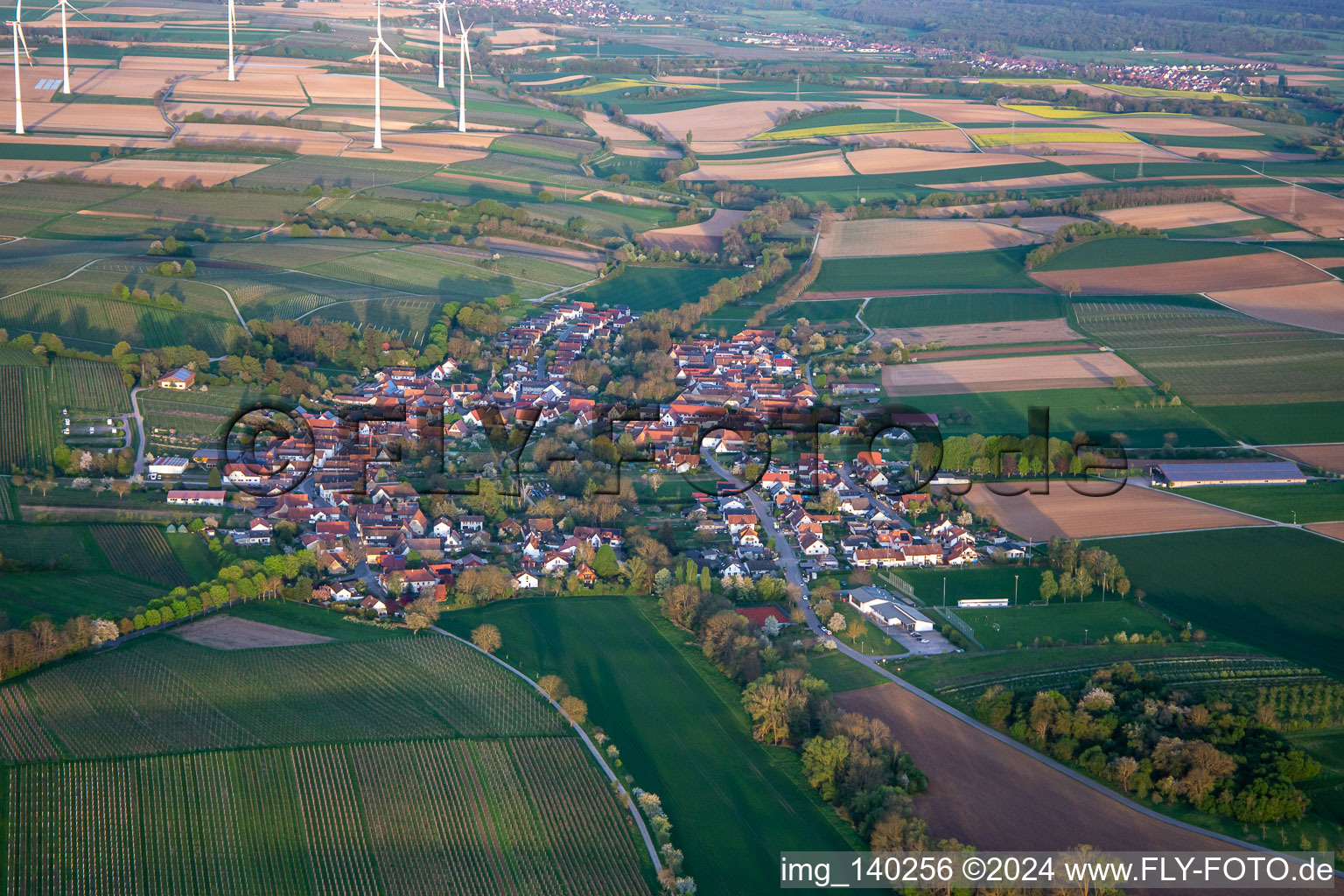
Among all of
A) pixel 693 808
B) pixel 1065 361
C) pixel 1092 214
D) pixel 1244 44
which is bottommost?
pixel 693 808

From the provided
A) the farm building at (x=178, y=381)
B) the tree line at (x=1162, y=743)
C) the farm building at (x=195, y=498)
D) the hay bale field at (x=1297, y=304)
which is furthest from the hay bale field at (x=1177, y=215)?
the farm building at (x=195, y=498)

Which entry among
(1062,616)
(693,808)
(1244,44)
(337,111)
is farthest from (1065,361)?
(1244,44)

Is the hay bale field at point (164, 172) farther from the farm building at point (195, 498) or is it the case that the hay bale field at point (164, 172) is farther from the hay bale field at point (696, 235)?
the farm building at point (195, 498)

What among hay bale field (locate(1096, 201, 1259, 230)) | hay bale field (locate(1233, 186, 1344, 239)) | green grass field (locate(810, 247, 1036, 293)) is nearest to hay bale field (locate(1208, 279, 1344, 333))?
green grass field (locate(810, 247, 1036, 293))

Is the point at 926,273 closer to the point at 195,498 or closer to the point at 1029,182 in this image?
the point at 1029,182

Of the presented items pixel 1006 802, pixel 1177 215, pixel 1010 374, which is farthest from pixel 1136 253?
pixel 1006 802

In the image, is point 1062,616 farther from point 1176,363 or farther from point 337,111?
point 337,111
